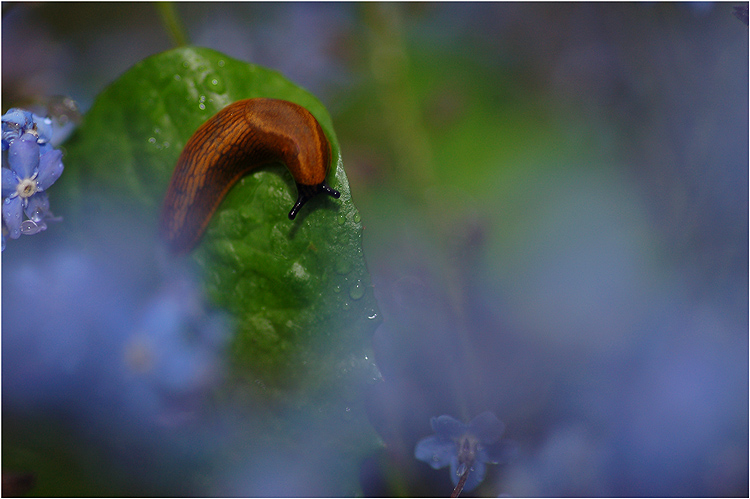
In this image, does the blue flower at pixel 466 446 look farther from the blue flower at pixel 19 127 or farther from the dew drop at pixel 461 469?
the blue flower at pixel 19 127

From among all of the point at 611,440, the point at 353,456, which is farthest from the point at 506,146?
the point at 353,456

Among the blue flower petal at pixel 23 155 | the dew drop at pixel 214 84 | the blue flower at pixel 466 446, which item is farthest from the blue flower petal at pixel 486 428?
the blue flower petal at pixel 23 155

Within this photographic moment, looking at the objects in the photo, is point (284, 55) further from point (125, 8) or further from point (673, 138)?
point (673, 138)

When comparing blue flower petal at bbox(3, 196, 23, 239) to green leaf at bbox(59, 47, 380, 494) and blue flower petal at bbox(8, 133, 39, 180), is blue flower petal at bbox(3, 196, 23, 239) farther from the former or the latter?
green leaf at bbox(59, 47, 380, 494)

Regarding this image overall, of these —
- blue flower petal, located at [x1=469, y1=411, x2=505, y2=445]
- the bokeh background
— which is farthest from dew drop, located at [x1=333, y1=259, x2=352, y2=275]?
blue flower petal, located at [x1=469, y1=411, x2=505, y2=445]

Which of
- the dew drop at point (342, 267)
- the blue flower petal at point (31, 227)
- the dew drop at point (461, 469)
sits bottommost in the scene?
the dew drop at point (461, 469)

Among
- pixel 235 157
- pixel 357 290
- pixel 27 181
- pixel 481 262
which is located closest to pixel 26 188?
pixel 27 181
